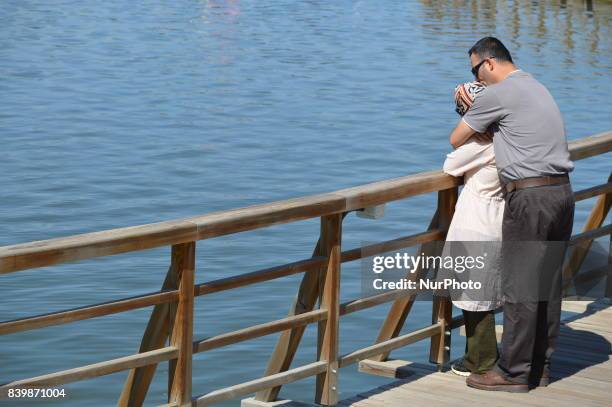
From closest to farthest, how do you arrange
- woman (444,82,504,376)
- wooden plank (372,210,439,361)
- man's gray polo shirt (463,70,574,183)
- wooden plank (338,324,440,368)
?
man's gray polo shirt (463,70,574,183) < woman (444,82,504,376) < wooden plank (338,324,440,368) < wooden plank (372,210,439,361)

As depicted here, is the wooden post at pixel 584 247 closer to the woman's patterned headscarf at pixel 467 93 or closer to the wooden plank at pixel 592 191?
the wooden plank at pixel 592 191

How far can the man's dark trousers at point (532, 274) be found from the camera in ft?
20.5

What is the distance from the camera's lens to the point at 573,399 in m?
6.44

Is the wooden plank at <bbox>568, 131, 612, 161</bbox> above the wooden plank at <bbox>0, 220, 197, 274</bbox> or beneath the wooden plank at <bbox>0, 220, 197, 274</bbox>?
→ beneath

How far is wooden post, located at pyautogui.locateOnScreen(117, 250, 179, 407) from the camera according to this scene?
5.58 meters

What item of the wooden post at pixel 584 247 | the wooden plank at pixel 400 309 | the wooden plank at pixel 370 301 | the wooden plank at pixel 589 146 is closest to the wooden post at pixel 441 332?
the wooden plank at pixel 400 309

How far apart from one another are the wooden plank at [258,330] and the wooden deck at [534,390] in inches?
18.0

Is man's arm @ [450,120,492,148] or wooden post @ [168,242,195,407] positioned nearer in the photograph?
wooden post @ [168,242,195,407]

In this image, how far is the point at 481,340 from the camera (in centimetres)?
668

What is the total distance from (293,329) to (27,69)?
87.8 ft

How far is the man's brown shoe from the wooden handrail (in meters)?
0.89

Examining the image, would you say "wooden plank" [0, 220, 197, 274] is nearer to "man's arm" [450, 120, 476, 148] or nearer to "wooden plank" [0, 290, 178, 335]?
"wooden plank" [0, 290, 178, 335]

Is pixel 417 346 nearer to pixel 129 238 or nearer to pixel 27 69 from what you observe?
pixel 129 238

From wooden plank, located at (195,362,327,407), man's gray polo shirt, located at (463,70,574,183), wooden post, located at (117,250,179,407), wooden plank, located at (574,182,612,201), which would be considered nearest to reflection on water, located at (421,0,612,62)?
wooden plank, located at (574,182,612,201)
